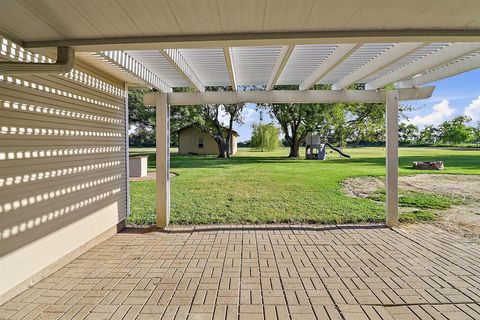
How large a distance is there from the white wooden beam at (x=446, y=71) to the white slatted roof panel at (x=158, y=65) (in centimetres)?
396

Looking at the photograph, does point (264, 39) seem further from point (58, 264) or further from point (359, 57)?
point (58, 264)

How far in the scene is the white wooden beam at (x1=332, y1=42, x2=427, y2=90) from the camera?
142 inches

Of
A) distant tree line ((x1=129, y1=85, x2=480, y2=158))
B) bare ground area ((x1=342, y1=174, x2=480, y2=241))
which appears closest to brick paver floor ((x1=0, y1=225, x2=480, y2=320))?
bare ground area ((x1=342, y1=174, x2=480, y2=241))

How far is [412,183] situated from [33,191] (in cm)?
1068

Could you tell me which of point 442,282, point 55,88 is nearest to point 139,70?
point 55,88

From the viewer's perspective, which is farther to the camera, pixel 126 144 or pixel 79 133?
pixel 126 144

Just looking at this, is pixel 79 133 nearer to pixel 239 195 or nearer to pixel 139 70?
pixel 139 70

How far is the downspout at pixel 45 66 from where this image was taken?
277 centimetres

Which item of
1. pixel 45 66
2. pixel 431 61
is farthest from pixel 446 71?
pixel 45 66

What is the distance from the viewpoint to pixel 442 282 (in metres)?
3.34

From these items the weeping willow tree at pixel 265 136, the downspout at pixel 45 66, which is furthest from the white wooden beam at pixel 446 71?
the weeping willow tree at pixel 265 136

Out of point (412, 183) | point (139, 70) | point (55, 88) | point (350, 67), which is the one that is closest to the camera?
point (55, 88)

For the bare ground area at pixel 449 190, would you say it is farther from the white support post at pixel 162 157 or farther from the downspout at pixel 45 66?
the downspout at pixel 45 66

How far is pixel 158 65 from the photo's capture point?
4641 millimetres
